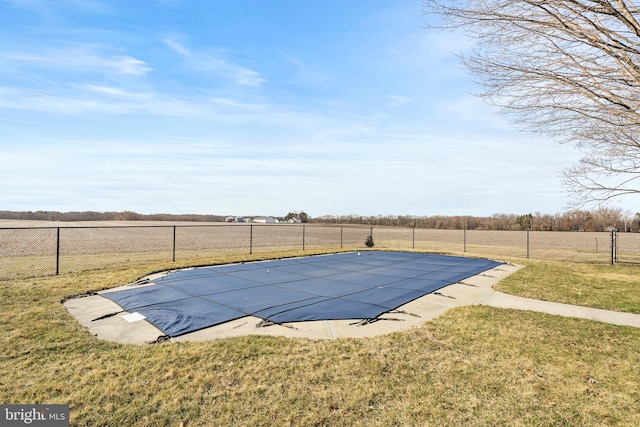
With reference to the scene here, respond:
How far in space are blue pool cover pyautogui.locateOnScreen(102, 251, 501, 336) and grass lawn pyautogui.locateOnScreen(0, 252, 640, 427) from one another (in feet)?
3.00

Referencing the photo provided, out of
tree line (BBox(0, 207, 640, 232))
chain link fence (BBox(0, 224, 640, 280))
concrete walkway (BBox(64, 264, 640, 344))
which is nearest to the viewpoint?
concrete walkway (BBox(64, 264, 640, 344))

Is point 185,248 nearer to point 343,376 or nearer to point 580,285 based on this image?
point 343,376

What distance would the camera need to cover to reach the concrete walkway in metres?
3.93

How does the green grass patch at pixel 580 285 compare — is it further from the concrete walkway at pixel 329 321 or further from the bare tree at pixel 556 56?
the bare tree at pixel 556 56

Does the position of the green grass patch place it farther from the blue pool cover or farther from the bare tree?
the bare tree

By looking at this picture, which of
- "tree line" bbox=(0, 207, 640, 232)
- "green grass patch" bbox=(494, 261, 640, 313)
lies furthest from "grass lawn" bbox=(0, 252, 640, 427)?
"tree line" bbox=(0, 207, 640, 232)

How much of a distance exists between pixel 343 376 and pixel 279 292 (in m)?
3.39

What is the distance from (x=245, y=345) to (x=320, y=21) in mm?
8397

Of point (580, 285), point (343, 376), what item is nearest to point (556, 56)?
point (343, 376)

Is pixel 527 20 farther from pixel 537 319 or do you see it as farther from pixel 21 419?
pixel 21 419

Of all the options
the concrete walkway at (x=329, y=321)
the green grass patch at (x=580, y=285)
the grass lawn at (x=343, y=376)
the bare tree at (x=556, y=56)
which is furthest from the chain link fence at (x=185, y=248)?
the bare tree at (x=556, y=56)

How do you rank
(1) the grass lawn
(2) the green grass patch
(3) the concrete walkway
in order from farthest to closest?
(2) the green grass patch < (3) the concrete walkway < (1) the grass lawn

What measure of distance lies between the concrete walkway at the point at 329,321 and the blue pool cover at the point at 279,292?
169 millimetres

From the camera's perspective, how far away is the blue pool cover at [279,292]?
4.66 m
